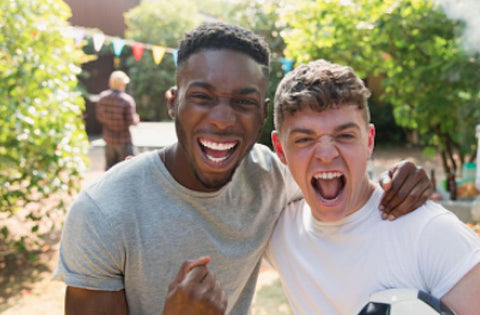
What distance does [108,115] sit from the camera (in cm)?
833

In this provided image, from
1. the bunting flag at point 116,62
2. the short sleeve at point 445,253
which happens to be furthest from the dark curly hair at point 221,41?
the bunting flag at point 116,62

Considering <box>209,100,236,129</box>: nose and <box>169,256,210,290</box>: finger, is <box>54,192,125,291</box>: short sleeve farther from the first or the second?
<box>209,100,236,129</box>: nose

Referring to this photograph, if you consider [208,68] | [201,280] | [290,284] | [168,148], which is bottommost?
[290,284]

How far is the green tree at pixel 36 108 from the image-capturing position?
4969mm

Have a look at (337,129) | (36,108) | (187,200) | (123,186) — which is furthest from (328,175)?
(36,108)

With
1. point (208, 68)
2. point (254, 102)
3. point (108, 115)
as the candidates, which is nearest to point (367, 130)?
point (254, 102)

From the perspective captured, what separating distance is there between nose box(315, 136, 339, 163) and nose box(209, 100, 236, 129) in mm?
373

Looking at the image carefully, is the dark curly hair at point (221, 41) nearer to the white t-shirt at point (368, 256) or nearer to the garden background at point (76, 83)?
the white t-shirt at point (368, 256)

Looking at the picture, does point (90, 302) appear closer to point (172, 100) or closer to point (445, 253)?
point (172, 100)

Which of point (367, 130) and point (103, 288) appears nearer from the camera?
point (103, 288)

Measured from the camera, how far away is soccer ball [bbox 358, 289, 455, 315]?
1.55 m

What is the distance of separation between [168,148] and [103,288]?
68 cm

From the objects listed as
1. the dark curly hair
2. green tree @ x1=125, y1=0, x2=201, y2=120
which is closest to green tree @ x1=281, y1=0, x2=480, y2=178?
the dark curly hair

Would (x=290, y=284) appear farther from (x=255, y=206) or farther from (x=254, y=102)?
(x=254, y=102)
